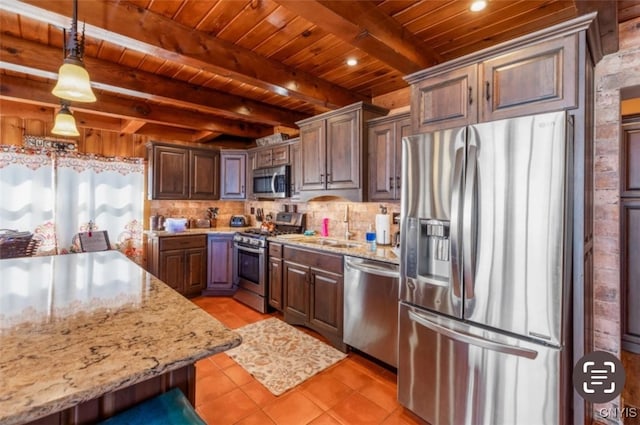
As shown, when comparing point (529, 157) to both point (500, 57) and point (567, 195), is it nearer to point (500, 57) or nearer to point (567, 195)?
point (567, 195)

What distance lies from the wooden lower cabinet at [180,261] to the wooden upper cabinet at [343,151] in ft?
7.44

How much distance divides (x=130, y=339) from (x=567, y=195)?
75.6 inches

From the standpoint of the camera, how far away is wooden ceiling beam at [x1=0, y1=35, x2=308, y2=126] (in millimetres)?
2293

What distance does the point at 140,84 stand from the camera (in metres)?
2.82

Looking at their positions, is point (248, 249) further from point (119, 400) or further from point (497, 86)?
point (497, 86)

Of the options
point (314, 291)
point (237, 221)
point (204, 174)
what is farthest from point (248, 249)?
point (204, 174)

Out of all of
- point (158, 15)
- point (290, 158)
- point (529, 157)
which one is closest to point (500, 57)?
point (529, 157)

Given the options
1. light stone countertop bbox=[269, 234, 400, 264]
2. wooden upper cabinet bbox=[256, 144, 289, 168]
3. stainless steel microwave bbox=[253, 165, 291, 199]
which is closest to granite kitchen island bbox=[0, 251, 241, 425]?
light stone countertop bbox=[269, 234, 400, 264]

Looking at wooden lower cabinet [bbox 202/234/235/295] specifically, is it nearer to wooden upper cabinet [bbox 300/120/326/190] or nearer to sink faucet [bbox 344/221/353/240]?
wooden upper cabinet [bbox 300/120/326/190]

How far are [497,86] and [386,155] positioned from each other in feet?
3.90

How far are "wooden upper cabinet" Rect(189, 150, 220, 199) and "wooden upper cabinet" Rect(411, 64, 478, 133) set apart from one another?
11.8 feet

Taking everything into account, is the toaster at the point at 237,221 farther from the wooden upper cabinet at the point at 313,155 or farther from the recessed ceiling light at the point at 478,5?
the recessed ceiling light at the point at 478,5

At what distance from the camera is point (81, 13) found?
1.74m

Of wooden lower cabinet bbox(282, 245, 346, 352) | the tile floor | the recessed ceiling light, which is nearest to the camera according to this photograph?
the recessed ceiling light
